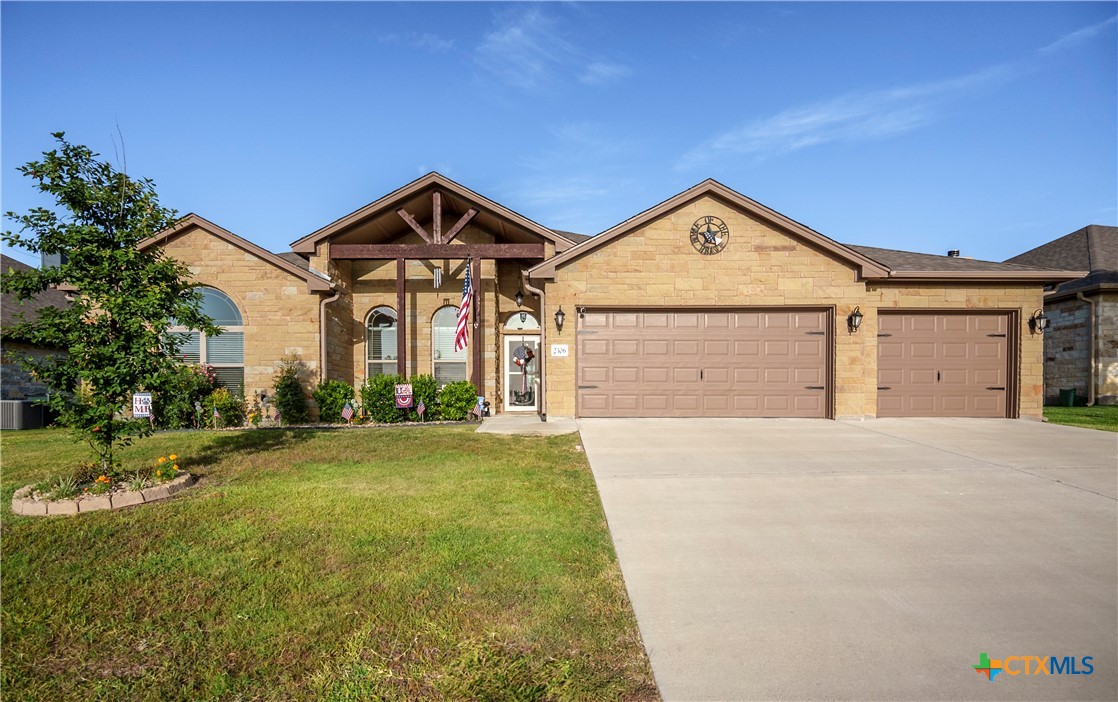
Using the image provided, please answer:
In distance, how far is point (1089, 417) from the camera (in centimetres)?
1209

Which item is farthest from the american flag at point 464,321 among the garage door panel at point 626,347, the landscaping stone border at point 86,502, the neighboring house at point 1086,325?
the neighboring house at point 1086,325

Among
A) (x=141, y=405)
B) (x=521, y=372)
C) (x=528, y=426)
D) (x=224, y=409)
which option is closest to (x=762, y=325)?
(x=528, y=426)

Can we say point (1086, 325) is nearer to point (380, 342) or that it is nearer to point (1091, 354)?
point (1091, 354)

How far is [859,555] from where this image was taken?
401 centimetres

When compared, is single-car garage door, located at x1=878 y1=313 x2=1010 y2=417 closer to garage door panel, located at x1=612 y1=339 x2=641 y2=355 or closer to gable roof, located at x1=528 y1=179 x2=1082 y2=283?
gable roof, located at x1=528 y1=179 x2=1082 y2=283

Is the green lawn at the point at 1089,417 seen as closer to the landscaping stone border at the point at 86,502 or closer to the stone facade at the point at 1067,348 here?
the stone facade at the point at 1067,348

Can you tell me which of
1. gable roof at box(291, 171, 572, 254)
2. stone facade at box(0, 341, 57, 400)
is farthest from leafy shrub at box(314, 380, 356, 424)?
stone facade at box(0, 341, 57, 400)

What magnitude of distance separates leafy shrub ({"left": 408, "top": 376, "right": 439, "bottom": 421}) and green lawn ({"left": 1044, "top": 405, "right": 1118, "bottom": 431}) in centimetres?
1358

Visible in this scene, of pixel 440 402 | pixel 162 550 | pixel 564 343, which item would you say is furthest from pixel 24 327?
pixel 564 343

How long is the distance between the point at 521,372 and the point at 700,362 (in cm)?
492

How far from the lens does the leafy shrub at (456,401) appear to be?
11.8 m

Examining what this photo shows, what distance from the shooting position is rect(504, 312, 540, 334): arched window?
1391 centimetres

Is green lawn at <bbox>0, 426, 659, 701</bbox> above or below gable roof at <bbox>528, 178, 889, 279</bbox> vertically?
below

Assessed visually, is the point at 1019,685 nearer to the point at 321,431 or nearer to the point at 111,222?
the point at 111,222
